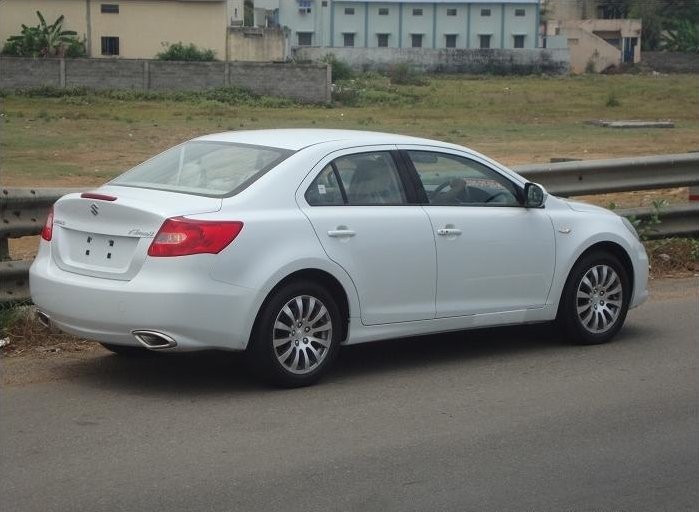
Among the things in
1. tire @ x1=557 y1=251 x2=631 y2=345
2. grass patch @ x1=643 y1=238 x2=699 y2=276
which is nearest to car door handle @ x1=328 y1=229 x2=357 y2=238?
tire @ x1=557 y1=251 x2=631 y2=345

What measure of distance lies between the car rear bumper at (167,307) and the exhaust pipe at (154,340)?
21mm

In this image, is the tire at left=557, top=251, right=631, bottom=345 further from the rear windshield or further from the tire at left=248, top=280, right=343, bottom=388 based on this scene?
the rear windshield

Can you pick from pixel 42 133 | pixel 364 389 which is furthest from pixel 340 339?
pixel 42 133

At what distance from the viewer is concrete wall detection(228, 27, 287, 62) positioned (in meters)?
62.6

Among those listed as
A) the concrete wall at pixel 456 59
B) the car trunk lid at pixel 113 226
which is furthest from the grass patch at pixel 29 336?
the concrete wall at pixel 456 59

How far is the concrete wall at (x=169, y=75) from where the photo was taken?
5094cm

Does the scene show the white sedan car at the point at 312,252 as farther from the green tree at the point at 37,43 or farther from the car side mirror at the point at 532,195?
the green tree at the point at 37,43

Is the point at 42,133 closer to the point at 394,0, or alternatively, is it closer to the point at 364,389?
the point at 364,389

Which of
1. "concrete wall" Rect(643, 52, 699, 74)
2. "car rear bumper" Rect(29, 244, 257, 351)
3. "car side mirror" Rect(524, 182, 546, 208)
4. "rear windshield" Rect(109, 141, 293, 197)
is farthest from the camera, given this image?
"concrete wall" Rect(643, 52, 699, 74)

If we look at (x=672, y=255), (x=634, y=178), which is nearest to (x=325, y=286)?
(x=634, y=178)

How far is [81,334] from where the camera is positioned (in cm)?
698

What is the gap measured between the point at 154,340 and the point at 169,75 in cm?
4672

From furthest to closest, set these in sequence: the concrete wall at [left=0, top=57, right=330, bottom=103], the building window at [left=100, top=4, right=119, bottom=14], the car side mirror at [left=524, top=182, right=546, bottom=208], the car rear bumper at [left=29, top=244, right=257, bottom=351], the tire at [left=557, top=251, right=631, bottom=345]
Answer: the building window at [left=100, top=4, right=119, bottom=14] → the concrete wall at [left=0, top=57, right=330, bottom=103] → the tire at [left=557, top=251, right=631, bottom=345] → the car side mirror at [left=524, top=182, right=546, bottom=208] → the car rear bumper at [left=29, top=244, right=257, bottom=351]

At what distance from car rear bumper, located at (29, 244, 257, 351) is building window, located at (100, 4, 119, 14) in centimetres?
5487
